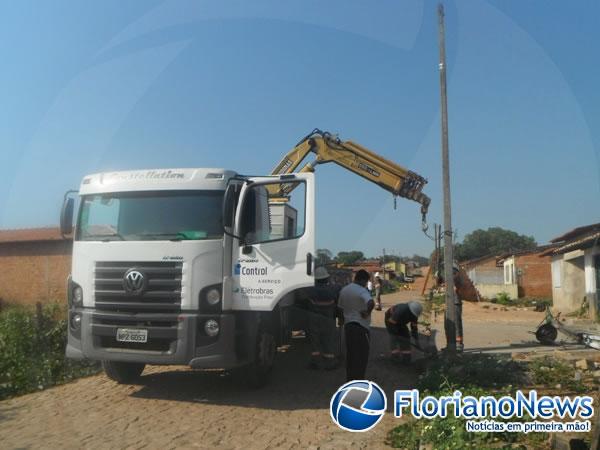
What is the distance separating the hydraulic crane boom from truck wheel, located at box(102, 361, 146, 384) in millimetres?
6038

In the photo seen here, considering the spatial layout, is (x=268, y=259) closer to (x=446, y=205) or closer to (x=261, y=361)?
(x=261, y=361)

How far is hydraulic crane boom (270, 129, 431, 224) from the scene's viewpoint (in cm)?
1215

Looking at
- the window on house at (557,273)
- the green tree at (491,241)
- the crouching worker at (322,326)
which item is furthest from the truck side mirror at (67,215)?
the green tree at (491,241)

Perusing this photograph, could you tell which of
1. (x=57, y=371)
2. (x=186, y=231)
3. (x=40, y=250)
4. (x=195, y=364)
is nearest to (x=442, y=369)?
(x=195, y=364)

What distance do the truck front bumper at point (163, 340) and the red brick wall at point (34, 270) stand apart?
16.2 m

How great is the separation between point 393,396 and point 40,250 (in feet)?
64.7

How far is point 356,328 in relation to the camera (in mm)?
6914

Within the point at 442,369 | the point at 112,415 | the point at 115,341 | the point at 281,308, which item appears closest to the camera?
the point at 112,415

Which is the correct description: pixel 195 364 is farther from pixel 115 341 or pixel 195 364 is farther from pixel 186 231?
pixel 186 231

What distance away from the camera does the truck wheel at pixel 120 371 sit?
7457mm

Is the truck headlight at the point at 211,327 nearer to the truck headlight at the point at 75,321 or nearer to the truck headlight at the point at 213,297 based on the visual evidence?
the truck headlight at the point at 213,297

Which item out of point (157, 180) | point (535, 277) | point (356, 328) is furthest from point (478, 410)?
point (535, 277)

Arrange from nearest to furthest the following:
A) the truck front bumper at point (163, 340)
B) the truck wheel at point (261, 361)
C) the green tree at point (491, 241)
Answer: the truck front bumper at point (163, 340), the truck wheel at point (261, 361), the green tree at point (491, 241)

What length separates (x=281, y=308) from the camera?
7691mm
